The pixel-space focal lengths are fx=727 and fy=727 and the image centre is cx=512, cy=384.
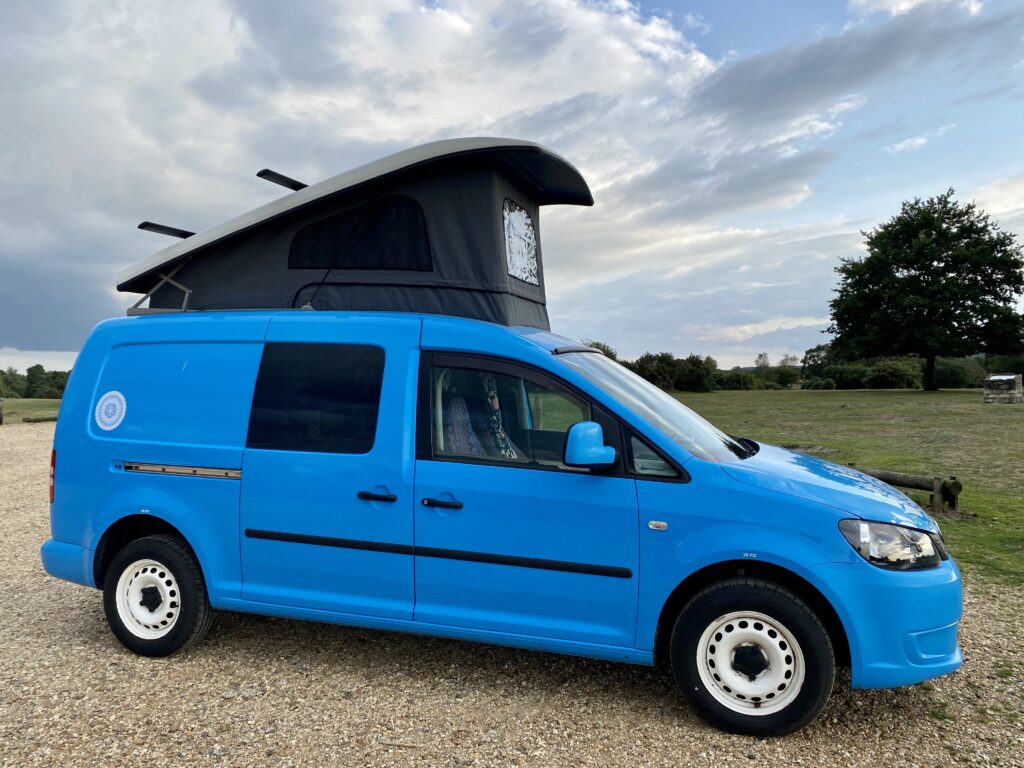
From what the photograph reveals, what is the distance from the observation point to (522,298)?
500 cm

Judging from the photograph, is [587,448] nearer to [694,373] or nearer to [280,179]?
[280,179]

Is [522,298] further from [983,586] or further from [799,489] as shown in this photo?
[983,586]

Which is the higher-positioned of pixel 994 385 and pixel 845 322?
pixel 845 322

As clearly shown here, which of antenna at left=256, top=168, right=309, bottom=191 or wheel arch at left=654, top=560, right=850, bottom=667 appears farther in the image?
antenna at left=256, top=168, right=309, bottom=191

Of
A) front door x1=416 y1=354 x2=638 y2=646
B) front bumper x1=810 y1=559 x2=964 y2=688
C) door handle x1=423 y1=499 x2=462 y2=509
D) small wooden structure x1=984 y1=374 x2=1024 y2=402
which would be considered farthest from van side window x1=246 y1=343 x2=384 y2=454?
small wooden structure x1=984 y1=374 x2=1024 y2=402

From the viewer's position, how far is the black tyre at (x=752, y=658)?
3352mm

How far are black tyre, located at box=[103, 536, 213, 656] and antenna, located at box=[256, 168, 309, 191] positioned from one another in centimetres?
243

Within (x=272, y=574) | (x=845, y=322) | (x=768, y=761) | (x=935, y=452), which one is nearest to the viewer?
(x=768, y=761)

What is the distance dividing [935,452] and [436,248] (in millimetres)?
12667

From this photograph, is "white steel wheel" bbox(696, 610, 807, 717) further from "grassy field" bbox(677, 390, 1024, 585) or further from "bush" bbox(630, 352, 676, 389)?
"bush" bbox(630, 352, 676, 389)

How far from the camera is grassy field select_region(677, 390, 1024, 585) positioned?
7402 millimetres

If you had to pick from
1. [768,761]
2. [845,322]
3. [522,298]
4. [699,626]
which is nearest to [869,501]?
[699,626]

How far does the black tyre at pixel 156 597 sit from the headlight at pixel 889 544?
3624 millimetres

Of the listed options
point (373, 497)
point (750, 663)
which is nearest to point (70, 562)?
point (373, 497)
